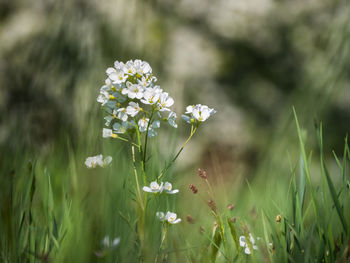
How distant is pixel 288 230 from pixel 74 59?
51 cm

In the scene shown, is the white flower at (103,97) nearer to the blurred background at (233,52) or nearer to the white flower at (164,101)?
the white flower at (164,101)

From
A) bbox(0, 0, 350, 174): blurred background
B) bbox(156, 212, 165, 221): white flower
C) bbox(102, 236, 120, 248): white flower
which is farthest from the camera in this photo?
bbox(0, 0, 350, 174): blurred background

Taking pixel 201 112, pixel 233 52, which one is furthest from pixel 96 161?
pixel 233 52

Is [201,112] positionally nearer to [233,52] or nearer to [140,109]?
[140,109]

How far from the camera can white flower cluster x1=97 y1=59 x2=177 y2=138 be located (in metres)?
0.58

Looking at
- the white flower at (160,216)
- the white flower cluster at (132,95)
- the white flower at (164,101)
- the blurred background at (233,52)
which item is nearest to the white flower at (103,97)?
the white flower cluster at (132,95)

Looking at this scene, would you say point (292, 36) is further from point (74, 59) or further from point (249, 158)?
point (74, 59)

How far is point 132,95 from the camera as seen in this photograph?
22.6 inches

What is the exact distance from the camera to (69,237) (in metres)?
0.49

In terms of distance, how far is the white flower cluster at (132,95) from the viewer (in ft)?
1.89

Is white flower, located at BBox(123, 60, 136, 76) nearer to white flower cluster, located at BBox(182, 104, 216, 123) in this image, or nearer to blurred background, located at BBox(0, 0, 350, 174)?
white flower cluster, located at BBox(182, 104, 216, 123)

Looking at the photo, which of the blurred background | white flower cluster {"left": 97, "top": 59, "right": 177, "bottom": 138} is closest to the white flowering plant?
white flower cluster {"left": 97, "top": 59, "right": 177, "bottom": 138}

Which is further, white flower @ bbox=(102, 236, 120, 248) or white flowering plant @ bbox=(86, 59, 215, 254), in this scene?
white flowering plant @ bbox=(86, 59, 215, 254)

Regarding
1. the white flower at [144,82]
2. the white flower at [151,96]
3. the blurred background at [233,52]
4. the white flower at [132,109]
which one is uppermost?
the white flower at [144,82]
